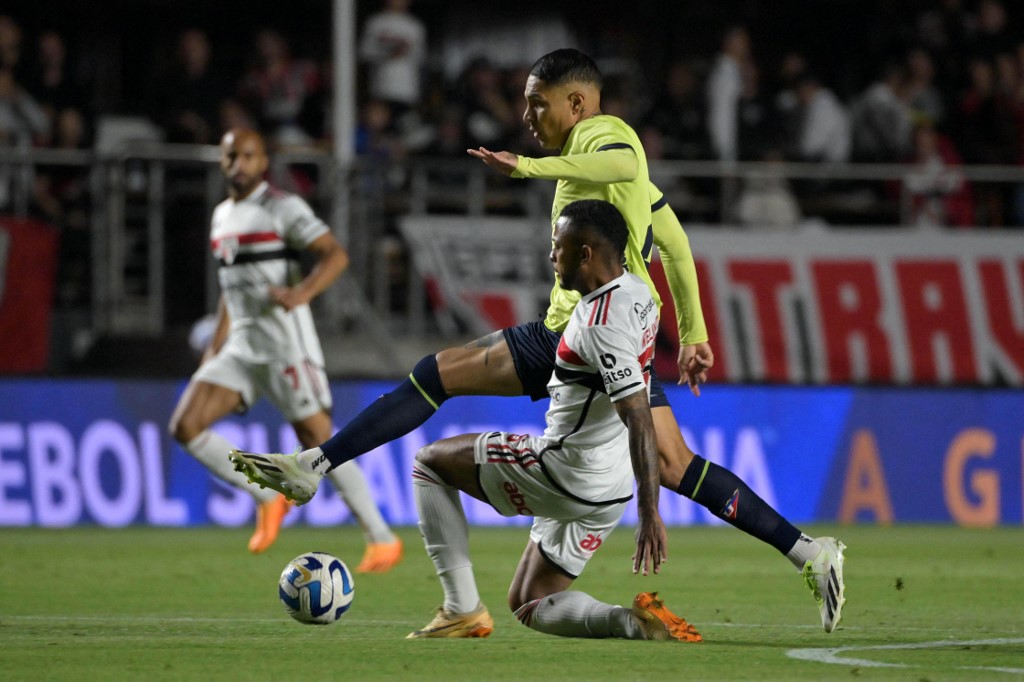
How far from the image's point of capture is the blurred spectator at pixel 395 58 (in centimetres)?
1631

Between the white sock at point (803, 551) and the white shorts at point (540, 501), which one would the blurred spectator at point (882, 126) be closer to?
the white sock at point (803, 551)

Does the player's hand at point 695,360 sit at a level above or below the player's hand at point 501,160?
below

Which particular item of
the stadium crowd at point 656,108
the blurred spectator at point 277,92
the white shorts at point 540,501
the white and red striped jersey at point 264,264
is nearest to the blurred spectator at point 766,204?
the stadium crowd at point 656,108

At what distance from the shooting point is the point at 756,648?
6.25 m

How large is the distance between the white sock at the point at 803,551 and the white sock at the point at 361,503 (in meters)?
→ 3.46

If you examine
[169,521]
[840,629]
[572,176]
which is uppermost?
[572,176]

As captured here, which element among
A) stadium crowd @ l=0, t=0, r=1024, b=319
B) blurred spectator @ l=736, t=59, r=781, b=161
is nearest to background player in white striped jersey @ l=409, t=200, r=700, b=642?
stadium crowd @ l=0, t=0, r=1024, b=319

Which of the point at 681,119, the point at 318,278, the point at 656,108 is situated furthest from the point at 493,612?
the point at 656,108

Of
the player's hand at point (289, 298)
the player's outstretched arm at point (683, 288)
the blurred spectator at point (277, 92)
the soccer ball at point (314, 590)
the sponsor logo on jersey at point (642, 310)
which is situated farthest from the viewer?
the blurred spectator at point (277, 92)

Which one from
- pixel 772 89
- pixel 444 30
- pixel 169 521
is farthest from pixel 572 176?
pixel 444 30

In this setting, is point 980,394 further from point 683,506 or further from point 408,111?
point 408,111

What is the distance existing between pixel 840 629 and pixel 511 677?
80.2 inches

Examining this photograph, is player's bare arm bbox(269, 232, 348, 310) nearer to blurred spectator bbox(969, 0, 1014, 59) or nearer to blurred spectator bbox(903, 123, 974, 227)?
blurred spectator bbox(903, 123, 974, 227)

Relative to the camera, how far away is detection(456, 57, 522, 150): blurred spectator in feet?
52.1
